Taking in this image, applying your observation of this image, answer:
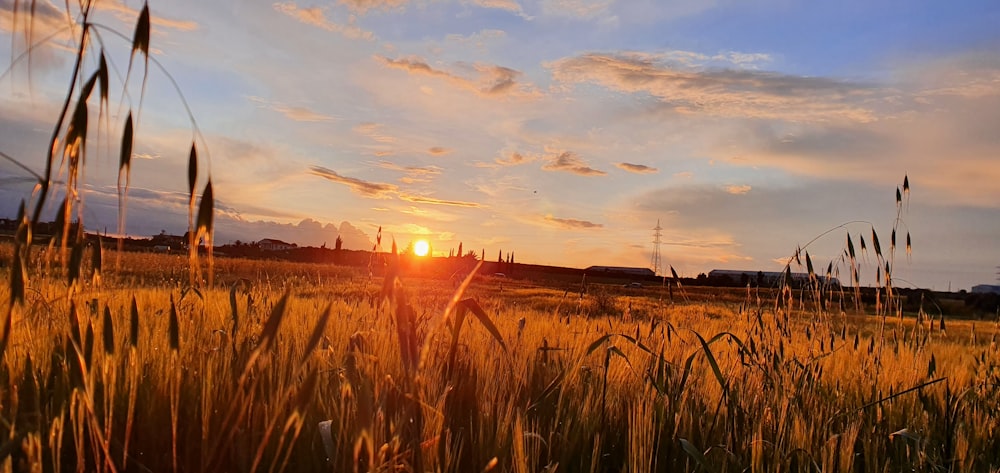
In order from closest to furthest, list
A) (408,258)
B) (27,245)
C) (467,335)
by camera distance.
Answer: (27,245), (408,258), (467,335)

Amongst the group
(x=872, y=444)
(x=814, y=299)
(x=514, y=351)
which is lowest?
(x=872, y=444)

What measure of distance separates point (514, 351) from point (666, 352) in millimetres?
1350

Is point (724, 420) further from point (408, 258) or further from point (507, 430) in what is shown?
point (408, 258)

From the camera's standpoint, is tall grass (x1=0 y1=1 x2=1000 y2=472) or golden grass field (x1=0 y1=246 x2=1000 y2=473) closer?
tall grass (x1=0 y1=1 x2=1000 y2=472)

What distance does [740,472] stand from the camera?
2.04 metres

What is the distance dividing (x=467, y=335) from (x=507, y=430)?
2.05m

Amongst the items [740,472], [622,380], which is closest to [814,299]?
[622,380]

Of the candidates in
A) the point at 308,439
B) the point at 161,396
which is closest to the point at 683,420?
the point at 308,439

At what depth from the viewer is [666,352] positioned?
404cm

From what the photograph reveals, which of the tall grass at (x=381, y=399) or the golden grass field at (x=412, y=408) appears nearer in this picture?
the tall grass at (x=381, y=399)

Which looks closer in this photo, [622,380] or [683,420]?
[683,420]

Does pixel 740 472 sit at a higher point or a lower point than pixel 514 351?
lower

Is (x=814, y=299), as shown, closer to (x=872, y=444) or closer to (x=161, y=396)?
(x=872, y=444)

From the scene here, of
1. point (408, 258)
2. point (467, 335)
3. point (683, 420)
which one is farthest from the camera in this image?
point (467, 335)
